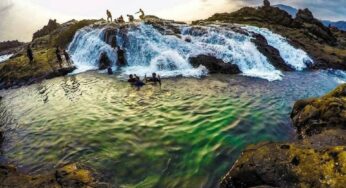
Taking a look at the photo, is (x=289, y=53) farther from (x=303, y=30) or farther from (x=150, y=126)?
(x=150, y=126)

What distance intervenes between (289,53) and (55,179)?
45.7 meters

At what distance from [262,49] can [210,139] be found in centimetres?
3234

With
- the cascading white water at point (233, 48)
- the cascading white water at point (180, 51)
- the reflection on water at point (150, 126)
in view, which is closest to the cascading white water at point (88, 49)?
the cascading white water at point (180, 51)

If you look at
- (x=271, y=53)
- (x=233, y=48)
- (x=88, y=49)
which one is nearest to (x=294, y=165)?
(x=233, y=48)

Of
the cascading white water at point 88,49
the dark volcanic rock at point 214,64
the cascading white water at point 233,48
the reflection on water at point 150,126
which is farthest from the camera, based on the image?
the cascading white water at point 88,49

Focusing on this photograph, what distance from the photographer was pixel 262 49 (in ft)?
159

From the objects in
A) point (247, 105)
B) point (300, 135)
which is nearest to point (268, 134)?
point (300, 135)

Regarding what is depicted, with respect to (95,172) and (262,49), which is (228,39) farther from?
(95,172)

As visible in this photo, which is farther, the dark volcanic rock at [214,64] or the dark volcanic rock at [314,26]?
the dark volcanic rock at [314,26]

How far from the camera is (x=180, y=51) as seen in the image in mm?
45594

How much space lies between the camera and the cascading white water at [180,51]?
42.2m

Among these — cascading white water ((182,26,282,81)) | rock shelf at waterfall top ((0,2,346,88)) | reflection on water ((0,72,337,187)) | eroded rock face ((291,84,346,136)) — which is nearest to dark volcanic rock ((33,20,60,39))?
rock shelf at waterfall top ((0,2,346,88))

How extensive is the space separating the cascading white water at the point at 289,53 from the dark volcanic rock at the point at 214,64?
12.5m

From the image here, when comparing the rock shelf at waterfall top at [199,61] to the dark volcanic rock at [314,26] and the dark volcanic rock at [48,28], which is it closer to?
the dark volcanic rock at [314,26]
